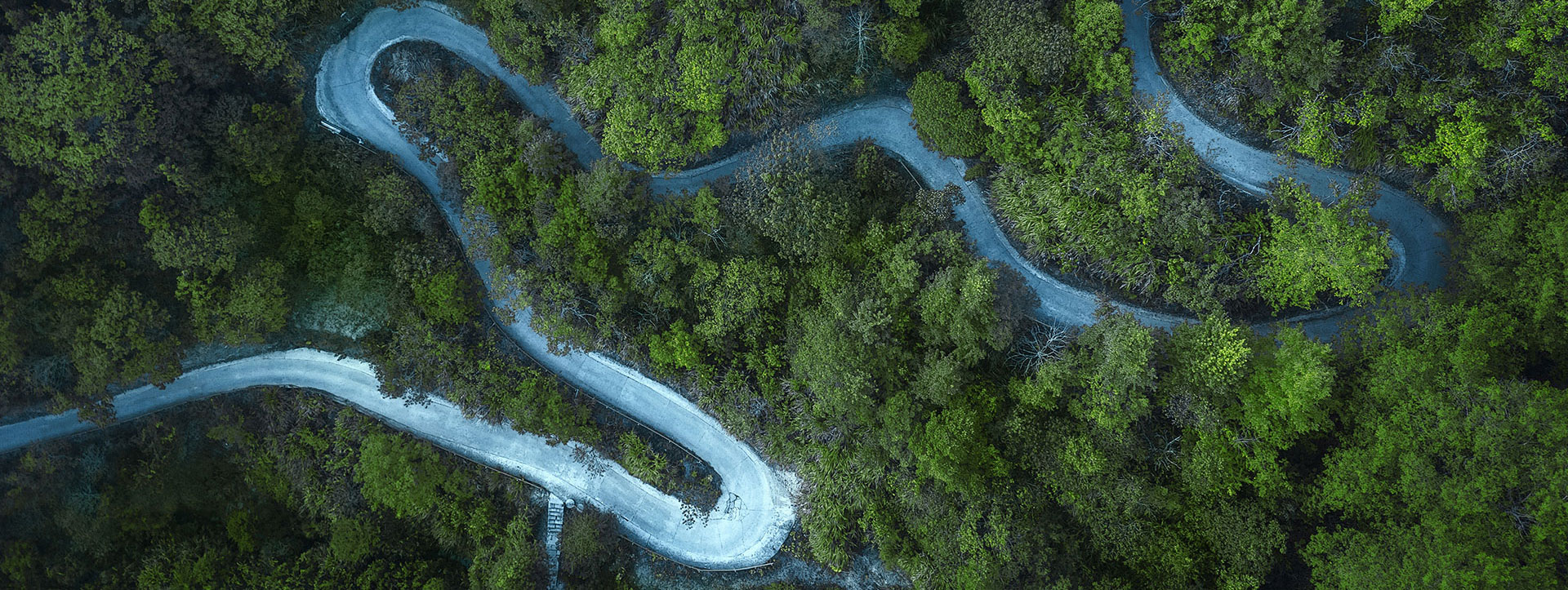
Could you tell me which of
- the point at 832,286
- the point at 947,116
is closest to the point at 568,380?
the point at 832,286

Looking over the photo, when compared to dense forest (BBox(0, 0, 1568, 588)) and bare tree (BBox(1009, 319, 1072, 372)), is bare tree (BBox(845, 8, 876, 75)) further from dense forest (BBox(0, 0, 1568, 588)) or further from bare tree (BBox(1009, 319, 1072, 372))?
bare tree (BBox(1009, 319, 1072, 372))

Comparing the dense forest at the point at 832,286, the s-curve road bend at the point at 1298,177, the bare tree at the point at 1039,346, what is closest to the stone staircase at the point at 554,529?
the dense forest at the point at 832,286

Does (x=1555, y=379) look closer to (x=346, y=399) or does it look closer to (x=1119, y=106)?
(x=1119, y=106)

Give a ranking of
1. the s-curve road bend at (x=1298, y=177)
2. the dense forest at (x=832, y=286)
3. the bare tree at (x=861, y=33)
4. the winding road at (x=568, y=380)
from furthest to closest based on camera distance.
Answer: the winding road at (x=568, y=380), the bare tree at (x=861, y=33), the s-curve road bend at (x=1298, y=177), the dense forest at (x=832, y=286)

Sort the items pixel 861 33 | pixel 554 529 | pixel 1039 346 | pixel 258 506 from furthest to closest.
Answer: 1. pixel 258 506
2. pixel 554 529
3. pixel 861 33
4. pixel 1039 346

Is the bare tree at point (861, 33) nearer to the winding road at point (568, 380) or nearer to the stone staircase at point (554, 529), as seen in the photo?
the winding road at point (568, 380)

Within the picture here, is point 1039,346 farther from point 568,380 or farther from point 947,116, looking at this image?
point 568,380

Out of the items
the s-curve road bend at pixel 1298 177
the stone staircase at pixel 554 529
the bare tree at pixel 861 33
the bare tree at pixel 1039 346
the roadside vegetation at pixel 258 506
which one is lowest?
the stone staircase at pixel 554 529
